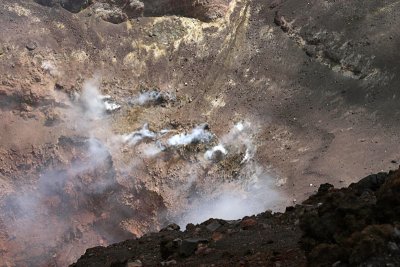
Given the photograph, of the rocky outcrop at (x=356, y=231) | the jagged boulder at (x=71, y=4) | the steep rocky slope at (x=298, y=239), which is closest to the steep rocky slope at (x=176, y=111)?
the jagged boulder at (x=71, y=4)

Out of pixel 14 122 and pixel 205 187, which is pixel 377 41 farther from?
pixel 14 122

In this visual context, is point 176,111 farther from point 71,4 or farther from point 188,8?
point 71,4

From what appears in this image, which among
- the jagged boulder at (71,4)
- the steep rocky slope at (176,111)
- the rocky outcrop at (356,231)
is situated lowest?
the rocky outcrop at (356,231)

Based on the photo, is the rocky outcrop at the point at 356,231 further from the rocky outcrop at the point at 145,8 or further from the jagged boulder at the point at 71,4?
the jagged boulder at the point at 71,4

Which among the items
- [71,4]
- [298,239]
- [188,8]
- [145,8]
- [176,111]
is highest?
[71,4]

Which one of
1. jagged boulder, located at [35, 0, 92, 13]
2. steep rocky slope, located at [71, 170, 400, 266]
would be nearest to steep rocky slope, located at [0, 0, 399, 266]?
jagged boulder, located at [35, 0, 92, 13]

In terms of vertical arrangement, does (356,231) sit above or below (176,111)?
below

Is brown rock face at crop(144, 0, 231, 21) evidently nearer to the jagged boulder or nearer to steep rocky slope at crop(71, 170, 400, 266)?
the jagged boulder

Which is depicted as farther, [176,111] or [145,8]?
[145,8]

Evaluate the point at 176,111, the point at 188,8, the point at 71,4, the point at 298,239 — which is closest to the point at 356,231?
the point at 298,239
